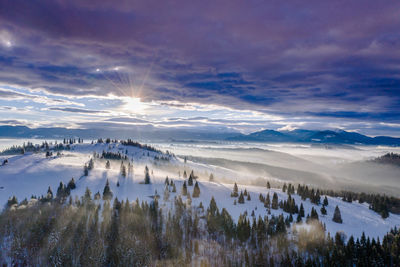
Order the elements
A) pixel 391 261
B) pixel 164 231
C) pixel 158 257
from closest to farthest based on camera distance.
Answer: pixel 391 261 → pixel 158 257 → pixel 164 231

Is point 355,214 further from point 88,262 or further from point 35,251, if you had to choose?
point 35,251

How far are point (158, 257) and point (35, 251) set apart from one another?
7004 cm

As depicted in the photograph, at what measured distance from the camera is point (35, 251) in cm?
13500

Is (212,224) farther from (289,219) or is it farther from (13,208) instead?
(13,208)

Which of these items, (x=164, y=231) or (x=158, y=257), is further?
(x=164, y=231)

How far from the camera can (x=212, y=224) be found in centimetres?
14512

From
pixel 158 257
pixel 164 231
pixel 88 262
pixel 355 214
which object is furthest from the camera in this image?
pixel 355 214

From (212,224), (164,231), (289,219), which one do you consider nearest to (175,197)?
(164,231)

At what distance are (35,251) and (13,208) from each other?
104ft

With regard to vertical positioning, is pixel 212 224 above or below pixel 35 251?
above

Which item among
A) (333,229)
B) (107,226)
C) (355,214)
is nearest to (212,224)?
(107,226)

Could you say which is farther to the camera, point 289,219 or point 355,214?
point 355,214

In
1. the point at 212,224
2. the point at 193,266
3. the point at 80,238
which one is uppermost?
the point at 212,224

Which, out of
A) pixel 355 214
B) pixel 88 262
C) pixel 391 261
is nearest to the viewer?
pixel 391 261
